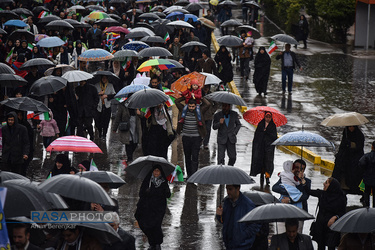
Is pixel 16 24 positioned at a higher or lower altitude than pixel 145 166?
higher

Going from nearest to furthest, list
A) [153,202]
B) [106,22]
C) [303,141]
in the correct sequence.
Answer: [153,202], [303,141], [106,22]

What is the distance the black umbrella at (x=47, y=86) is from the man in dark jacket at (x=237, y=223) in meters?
7.45

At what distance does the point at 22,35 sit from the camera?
914 inches

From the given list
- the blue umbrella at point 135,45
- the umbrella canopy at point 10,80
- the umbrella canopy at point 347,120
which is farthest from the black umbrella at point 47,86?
the blue umbrella at point 135,45

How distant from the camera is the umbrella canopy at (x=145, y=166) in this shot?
10344 mm

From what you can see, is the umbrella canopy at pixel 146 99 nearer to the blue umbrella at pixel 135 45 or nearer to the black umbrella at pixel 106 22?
the blue umbrella at pixel 135 45

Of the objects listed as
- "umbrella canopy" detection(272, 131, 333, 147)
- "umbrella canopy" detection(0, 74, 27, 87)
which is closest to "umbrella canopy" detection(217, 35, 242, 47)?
"umbrella canopy" detection(0, 74, 27, 87)

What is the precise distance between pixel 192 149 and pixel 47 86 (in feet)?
11.6

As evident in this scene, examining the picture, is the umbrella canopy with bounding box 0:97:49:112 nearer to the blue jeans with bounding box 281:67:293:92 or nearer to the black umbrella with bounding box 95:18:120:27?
the blue jeans with bounding box 281:67:293:92

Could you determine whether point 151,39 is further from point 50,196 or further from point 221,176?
point 50,196

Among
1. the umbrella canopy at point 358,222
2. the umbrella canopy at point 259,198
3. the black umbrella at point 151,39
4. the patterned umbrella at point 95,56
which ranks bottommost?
the umbrella canopy at point 259,198

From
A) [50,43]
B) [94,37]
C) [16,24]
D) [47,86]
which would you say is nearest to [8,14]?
[16,24]

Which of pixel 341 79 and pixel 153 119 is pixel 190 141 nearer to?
pixel 153 119

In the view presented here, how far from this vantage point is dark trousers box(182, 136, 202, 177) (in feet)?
46.7
